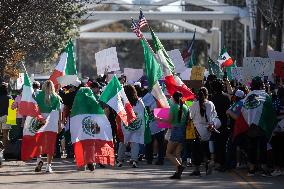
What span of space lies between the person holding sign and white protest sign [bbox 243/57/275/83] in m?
4.19

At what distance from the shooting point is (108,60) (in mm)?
25094

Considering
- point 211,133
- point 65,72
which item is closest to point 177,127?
point 211,133

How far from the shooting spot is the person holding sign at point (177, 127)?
16.9 meters

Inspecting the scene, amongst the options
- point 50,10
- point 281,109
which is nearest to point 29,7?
point 50,10

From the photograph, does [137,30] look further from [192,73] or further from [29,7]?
[29,7]

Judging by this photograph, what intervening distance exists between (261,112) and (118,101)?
2.81 metres

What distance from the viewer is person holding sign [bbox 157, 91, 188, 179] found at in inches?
664

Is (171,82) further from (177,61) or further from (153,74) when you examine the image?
(177,61)

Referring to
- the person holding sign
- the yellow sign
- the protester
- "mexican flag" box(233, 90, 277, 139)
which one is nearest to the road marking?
"mexican flag" box(233, 90, 277, 139)

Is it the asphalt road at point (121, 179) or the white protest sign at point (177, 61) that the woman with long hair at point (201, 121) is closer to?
the asphalt road at point (121, 179)

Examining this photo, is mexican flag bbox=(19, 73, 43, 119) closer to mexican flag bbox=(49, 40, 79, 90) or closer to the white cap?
mexican flag bbox=(49, 40, 79, 90)

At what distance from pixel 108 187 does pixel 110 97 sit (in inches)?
135

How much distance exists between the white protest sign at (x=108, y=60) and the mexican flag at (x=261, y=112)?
778 cm

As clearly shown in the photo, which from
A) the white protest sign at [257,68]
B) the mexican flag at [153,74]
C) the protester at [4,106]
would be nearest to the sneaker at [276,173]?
the mexican flag at [153,74]
